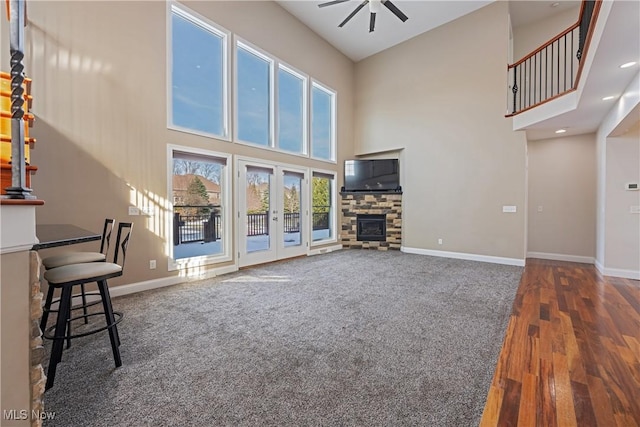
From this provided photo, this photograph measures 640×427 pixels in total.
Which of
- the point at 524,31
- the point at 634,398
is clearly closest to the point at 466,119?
the point at 524,31

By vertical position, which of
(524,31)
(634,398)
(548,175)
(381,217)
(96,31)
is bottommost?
(634,398)

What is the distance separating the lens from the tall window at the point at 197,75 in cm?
444

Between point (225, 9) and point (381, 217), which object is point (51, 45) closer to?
point (225, 9)

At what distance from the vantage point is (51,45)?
10.6 feet

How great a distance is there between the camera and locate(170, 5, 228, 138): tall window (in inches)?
175

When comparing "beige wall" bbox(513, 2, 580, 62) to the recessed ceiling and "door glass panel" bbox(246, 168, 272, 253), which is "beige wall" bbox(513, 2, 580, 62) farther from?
"door glass panel" bbox(246, 168, 272, 253)

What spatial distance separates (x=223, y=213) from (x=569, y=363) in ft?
16.0

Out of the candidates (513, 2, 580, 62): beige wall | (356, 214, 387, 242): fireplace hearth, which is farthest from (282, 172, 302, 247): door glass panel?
(513, 2, 580, 62): beige wall

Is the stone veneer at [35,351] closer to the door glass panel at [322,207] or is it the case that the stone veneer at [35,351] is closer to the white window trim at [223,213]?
the white window trim at [223,213]

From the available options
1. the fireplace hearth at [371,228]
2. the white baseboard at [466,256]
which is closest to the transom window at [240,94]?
the fireplace hearth at [371,228]

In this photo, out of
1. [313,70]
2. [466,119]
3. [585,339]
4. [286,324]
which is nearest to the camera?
[585,339]

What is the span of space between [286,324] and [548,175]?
697cm

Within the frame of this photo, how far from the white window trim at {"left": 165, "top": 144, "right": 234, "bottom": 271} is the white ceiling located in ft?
12.9

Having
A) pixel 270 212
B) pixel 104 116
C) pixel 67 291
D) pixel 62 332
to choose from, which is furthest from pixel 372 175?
pixel 62 332
